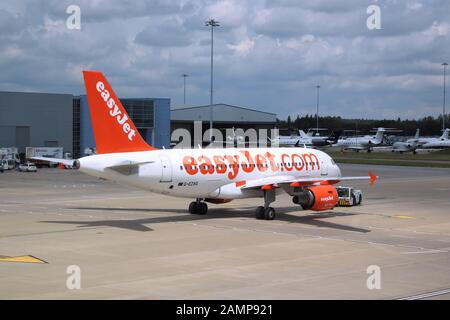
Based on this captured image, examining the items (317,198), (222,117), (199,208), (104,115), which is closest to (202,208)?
(199,208)

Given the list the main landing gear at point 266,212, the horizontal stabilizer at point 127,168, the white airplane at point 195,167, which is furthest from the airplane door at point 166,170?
the main landing gear at point 266,212

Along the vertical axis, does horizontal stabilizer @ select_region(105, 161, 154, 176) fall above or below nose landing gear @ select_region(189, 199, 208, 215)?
above

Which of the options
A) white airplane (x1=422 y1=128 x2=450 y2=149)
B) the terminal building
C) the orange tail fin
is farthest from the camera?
white airplane (x1=422 y1=128 x2=450 y2=149)

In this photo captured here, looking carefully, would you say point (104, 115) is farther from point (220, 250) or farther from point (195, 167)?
point (220, 250)

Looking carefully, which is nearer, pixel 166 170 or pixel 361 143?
pixel 166 170

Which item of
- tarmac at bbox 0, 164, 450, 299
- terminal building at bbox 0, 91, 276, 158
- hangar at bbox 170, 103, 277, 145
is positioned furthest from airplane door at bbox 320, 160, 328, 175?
hangar at bbox 170, 103, 277, 145

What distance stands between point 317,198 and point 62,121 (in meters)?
86.0

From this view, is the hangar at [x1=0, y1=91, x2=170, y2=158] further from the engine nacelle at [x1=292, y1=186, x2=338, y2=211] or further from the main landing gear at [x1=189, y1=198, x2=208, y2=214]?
the engine nacelle at [x1=292, y1=186, x2=338, y2=211]

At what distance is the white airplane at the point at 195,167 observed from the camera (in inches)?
1406

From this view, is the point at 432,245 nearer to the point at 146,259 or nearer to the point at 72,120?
the point at 146,259

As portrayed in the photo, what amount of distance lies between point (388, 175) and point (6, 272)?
6599 centimetres

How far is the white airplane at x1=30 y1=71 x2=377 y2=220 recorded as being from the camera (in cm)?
3572

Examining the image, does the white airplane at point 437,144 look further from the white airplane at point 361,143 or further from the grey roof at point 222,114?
the grey roof at point 222,114

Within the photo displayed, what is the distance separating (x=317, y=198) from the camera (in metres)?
38.6
